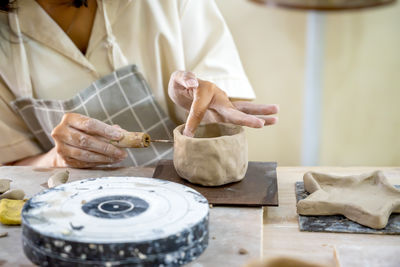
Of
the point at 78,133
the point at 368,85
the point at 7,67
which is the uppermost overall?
the point at 7,67

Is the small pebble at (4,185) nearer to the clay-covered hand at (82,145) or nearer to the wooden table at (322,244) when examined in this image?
the clay-covered hand at (82,145)

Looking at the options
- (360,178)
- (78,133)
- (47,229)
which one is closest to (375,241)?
(360,178)

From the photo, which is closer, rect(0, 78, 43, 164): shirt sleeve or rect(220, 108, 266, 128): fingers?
rect(220, 108, 266, 128): fingers

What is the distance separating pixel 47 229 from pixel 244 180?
22.0 inches

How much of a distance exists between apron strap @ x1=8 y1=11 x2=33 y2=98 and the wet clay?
985 millimetres

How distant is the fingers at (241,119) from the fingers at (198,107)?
0.06 metres

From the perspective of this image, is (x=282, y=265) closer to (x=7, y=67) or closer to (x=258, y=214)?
(x=258, y=214)

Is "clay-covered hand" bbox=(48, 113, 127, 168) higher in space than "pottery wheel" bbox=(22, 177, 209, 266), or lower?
lower

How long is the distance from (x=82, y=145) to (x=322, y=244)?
748mm

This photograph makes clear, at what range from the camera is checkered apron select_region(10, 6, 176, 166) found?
1.63 meters

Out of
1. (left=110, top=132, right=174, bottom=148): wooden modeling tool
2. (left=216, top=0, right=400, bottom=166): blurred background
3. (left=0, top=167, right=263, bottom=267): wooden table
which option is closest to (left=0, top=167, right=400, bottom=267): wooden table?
(left=0, top=167, right=263, bottom=267): wooden table

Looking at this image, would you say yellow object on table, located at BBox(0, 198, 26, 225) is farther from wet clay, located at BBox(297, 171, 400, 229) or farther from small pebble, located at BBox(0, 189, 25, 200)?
wet clay, located at BBox(297, 171, 400, 229)

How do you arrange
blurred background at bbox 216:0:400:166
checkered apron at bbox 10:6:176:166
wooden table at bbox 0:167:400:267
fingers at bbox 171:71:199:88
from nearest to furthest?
1. wooden table at bbox 0:167:400:267
2. fingers at bbox 171:71:199:88
3. checkered apron at bbox 10:6:176:166
4. blurred background at bbox 216:0:400:166

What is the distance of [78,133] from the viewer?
1.43 m
